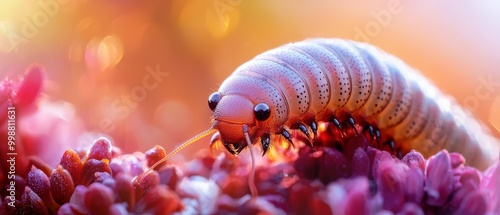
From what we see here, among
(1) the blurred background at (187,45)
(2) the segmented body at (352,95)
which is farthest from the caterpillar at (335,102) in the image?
(1) the blurred background at (187,45)

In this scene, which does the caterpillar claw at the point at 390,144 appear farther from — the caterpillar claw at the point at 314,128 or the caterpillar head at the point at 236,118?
the caterpillar head at the point at 236,118

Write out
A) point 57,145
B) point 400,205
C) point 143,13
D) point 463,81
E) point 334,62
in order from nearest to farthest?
point 400,205 < point 57,145 < point 334,62 < point 143,13 < point 463,81

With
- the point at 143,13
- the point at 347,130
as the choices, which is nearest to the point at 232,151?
the point at 347,130

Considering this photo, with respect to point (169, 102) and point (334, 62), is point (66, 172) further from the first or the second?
point (169, 102)

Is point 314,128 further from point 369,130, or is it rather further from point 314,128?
point 369,130

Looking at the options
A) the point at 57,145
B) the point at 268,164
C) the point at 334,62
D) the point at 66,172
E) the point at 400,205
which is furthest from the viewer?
the point at 334,62

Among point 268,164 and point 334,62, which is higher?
point 334,62

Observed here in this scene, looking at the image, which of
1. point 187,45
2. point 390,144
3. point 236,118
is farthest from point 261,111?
point 187,45
